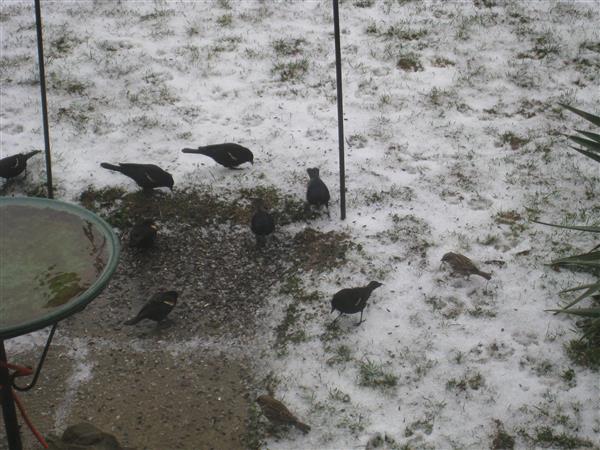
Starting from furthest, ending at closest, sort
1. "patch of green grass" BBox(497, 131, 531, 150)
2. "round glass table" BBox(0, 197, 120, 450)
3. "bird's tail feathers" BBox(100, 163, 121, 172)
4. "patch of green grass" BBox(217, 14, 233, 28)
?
"patch of green grass" BBox(217, 14, 233, 28) → "patch of green grass" BBox(497, 131, 531, 150) → "bird's tail feathers" BBox(100, 163, 121, 172) → "round glass table" BBox(0, 197, 120, 450)

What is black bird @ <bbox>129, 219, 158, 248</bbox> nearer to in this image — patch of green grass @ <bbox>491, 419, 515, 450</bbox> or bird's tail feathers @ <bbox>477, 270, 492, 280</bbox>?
bird's tail feathers @ <bbox>477, 270, 492, 280</bbox>

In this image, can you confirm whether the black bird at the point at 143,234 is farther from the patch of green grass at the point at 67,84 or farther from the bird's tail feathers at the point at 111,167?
the patch of green grass at the point at 67,84

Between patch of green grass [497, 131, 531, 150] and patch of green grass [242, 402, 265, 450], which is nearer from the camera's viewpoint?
patch of green grass [242, 402, 265, 450]

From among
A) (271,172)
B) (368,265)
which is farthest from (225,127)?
(368,265)

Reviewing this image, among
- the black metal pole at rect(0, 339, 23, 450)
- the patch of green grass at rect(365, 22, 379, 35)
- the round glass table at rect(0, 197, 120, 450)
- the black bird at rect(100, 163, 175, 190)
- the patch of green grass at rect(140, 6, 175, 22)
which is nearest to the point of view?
the round glass table at rect(0, 197, 120, 450)

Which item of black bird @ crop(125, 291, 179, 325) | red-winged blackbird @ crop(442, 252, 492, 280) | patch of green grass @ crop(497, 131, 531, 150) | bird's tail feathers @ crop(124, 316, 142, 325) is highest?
patch of green grass @ crop(497, 131, 531, 150)

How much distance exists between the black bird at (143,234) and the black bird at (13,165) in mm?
1534

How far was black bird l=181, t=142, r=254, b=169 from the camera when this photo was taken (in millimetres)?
6398

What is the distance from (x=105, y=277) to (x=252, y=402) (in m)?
1.64

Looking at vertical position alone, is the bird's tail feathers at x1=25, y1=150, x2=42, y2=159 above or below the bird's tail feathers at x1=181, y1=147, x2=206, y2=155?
below

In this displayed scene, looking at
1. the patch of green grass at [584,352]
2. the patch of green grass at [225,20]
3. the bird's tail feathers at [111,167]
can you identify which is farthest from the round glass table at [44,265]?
the patch of green grass at [225,20]

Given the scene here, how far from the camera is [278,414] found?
4.23 metres

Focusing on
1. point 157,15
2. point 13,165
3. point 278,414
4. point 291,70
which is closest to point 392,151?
point 291,70

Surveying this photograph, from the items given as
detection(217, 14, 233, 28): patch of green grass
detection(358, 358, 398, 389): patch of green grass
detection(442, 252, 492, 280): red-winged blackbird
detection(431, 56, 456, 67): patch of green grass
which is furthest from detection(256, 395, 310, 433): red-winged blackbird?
detection(217, 14, 233, 28): patch of green grass
